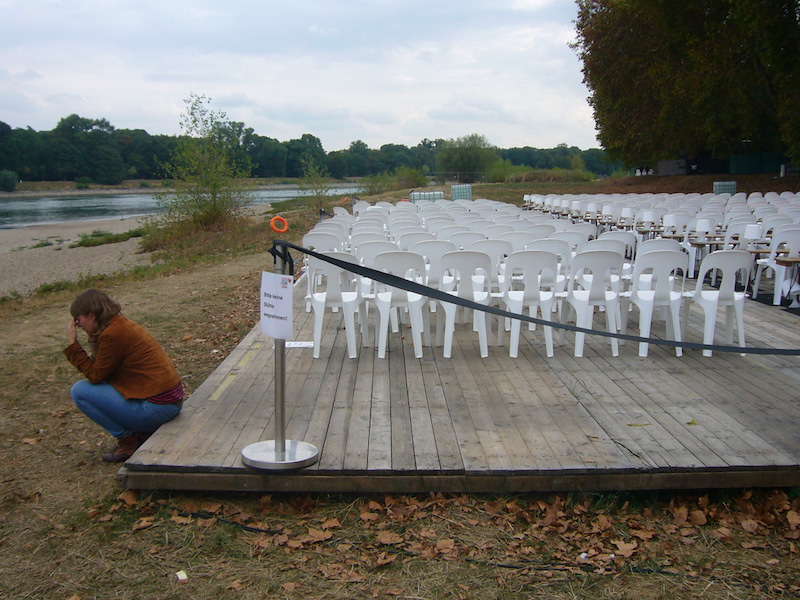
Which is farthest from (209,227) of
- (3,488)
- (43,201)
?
(43,201)

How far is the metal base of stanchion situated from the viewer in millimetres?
3859

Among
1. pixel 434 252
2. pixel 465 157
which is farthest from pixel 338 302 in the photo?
pixel 465 157

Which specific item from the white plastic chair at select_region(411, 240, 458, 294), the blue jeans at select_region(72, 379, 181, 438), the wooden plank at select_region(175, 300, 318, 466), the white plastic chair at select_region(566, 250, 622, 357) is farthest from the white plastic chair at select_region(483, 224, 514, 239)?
the blue jeans at select_region(72, 379, 181, 438)

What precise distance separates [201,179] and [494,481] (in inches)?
853

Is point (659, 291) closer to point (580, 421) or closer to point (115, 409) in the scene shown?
point (580, 421)

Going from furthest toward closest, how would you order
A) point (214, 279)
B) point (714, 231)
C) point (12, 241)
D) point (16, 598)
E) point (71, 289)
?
point (12, 241) < point (71, 289) < point (214, 279) < point (714, 231) < point (16, 598)

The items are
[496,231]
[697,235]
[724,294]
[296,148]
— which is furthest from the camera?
[296,148]

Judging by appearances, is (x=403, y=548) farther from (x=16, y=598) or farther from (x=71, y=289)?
(x=71, y=289)

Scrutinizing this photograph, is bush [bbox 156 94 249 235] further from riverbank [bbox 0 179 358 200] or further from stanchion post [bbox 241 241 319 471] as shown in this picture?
riverbank [bbox 0 179 358 200]

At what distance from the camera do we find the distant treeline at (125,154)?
274 feet

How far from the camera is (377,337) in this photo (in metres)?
6.42

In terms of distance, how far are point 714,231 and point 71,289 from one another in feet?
39.7

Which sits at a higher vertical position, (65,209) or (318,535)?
(318,535)

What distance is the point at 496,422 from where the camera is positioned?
4.58 metres
